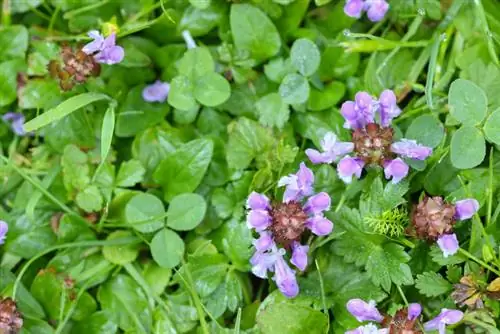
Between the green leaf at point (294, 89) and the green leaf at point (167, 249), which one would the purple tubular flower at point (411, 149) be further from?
the green leaf at point (167, 249)

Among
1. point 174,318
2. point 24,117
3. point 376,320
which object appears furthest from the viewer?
point 24,117

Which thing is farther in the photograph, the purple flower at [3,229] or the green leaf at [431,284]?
the purple flower at [3,229]

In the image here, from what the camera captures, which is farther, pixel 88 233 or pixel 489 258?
pixel 88 233

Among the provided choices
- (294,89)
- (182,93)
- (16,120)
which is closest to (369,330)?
(294,89)

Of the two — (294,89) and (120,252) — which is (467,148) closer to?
(294,89)

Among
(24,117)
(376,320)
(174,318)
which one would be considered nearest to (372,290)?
(376,320)

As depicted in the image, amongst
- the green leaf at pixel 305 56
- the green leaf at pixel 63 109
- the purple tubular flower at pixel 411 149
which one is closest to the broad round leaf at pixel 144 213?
the green leaf at pixel 63 109

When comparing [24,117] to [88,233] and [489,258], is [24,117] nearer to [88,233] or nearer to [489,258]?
[88,233]

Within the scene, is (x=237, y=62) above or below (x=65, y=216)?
above

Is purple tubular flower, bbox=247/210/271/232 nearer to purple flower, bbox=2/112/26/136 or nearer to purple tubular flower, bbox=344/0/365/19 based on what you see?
purple tubular flower, bbox=344/0/365/19
